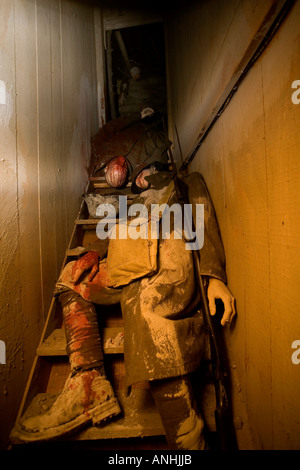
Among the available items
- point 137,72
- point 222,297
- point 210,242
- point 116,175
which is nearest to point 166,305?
point 222,297

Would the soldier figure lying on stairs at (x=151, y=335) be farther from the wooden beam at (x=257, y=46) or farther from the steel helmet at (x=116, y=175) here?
the steel helmet at (x=116, y=175)

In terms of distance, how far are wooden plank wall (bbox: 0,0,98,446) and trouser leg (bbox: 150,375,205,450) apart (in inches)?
24.7

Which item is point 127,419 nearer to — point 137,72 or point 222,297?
point 222,297

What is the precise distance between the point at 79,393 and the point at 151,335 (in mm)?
378

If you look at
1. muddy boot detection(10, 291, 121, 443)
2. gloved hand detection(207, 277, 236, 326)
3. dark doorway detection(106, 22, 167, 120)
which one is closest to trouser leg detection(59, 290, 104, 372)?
muddy boot detection(10, 291, 121, 443)

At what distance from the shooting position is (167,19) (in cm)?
310

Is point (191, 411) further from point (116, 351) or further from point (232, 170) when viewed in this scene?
point (232, 170)

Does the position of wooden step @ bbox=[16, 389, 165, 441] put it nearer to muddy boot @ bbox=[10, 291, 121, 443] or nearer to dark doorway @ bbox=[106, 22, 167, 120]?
muddy boot @ bbox=[10, 291, 121, 443]

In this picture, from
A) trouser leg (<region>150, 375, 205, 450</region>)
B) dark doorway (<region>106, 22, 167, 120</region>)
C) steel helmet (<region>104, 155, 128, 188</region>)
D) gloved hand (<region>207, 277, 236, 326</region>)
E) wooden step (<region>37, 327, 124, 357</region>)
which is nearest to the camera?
trouser leg (<region>150, 375, 205, 450</region>)

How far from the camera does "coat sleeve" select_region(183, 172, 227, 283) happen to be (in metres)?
1.01

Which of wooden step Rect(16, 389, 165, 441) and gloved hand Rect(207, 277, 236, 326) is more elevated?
gloved hand Rect(207, 277, 236, 326)

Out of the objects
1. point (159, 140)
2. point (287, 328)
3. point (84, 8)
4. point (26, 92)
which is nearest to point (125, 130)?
point (159, 140)

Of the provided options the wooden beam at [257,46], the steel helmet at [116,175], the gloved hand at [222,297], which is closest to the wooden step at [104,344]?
the gloved hand at [222,297]

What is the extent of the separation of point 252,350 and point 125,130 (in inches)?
118
